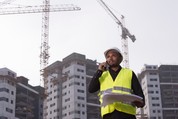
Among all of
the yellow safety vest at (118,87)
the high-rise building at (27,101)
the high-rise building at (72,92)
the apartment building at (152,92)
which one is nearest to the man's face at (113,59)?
the yellow safety vest at (118,87)

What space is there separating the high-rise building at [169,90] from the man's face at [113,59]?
511ft

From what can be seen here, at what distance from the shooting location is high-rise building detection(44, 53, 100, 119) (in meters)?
147

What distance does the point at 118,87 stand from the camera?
19.7ft

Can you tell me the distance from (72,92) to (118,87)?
142356 millimetres

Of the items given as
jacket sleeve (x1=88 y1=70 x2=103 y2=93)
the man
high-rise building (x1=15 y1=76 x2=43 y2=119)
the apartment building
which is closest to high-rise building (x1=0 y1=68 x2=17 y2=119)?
high-rise building (x1=15 y1=76 x2=43 y2=119)

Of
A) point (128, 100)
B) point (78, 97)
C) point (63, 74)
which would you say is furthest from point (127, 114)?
point (63, 74)

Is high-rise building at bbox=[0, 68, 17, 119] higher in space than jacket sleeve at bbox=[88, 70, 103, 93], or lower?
higher

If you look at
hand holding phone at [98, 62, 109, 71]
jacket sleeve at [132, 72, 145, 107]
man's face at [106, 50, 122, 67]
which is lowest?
jacket sleeve at [132, 72, 145, 107]

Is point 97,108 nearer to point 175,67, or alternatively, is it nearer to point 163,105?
point 163,105

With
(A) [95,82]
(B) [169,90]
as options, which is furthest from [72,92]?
(A) [95,82]

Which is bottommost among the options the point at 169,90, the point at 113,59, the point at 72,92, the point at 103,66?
the point at 103,66

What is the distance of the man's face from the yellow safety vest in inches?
5.9

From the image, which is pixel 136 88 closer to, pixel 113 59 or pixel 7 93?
pixel 113 59

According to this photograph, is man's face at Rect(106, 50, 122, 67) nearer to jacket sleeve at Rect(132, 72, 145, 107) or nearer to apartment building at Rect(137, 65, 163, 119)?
jacket sleeve at Rect(132, 72, 145, 107)
